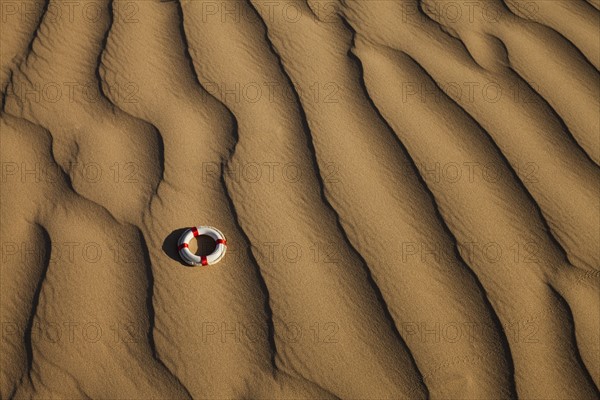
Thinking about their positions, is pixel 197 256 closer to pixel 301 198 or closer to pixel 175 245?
pixel 175 245

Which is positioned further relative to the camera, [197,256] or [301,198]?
[301,198]

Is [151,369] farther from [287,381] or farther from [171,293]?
[287,381]

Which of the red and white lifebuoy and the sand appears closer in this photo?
the sand

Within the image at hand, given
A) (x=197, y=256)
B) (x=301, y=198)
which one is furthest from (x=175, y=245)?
(x=301, y=198)

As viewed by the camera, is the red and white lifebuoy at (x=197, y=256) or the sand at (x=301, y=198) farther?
the red and white lifebuoy at (x=197, y=256)

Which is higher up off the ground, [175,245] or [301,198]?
[301,198]
